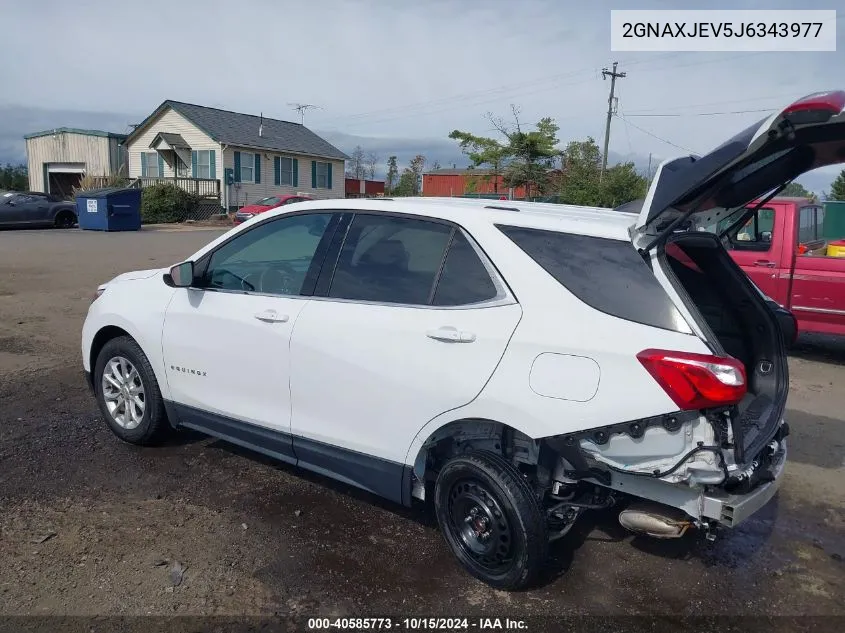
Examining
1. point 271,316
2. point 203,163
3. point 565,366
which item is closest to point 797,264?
point 565,366

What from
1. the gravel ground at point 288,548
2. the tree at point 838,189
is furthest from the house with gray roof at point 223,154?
the gravel ground at point 288,548

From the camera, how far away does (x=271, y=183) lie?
3812cm

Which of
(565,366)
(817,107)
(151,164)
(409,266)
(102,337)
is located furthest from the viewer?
(151,164)

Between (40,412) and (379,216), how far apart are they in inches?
140

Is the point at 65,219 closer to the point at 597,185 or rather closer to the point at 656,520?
the point at 597,185

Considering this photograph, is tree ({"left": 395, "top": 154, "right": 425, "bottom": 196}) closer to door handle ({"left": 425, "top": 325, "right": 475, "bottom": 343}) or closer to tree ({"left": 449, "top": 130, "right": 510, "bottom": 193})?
tree ({"left": 449, "top": 130, "right": 510, "bottom": 193})

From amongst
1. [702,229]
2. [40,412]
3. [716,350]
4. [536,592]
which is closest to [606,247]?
[716,350]

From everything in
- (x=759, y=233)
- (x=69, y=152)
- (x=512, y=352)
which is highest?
(x=69, y=152)

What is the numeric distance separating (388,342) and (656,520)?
1.48m

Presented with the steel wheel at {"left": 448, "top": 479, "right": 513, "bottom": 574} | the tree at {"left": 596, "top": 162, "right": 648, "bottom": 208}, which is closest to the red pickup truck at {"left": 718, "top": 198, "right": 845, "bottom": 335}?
the steel wheel at {"left": 448, "top": 479, "right": 513, "bottom": 574}

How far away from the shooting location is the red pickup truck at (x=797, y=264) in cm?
779

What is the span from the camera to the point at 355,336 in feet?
12.1

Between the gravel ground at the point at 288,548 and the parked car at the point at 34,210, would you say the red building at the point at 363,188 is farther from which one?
the gravel ground at the point at 288,548

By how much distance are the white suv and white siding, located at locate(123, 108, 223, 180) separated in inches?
1300
